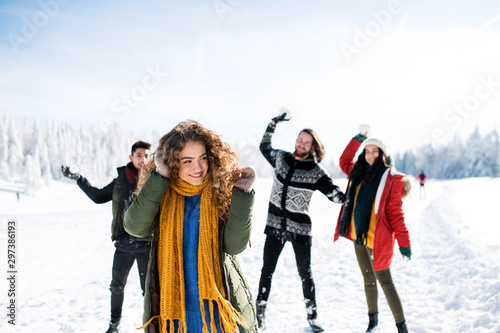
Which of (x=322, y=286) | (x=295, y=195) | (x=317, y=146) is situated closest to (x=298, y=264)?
(x=295, y=195)

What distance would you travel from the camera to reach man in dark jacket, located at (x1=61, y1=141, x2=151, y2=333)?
3.35 meters

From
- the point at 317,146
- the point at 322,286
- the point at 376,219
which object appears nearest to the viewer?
the point at 376,219

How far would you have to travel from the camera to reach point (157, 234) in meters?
1.99

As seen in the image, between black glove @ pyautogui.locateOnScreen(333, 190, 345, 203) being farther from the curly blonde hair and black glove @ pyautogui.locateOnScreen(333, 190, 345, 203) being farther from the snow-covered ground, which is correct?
the curly blonde hair

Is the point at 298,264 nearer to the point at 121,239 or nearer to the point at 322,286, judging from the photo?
the point at 322,286

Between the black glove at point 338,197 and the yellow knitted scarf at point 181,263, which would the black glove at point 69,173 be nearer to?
the yellow knitted scarf at point 181,263

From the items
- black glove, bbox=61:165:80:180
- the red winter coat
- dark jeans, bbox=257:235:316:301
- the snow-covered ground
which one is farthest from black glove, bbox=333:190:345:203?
black glove, bbox=61:165:80:180

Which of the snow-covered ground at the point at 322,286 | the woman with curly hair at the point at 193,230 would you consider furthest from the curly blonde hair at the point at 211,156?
the snow-covered ground at the point at 322,286

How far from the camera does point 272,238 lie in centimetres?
375

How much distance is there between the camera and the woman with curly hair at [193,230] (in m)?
1.90

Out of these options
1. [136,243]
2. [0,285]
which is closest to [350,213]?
[136,243]

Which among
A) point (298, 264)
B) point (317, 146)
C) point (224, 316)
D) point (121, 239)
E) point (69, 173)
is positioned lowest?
point (298, 264)

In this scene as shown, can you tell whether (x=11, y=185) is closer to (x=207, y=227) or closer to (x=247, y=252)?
(x=247, y=252)

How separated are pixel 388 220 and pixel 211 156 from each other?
2262 mm
